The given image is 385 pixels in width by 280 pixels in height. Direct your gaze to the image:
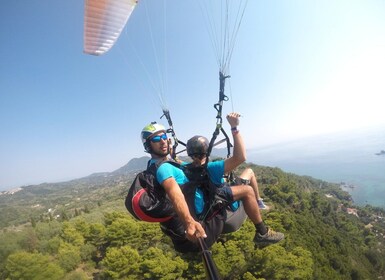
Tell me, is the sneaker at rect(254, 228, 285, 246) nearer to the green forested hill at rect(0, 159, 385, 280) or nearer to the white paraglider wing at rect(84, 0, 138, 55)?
the white paraglider wing at rect(84, 0, 138, 55)

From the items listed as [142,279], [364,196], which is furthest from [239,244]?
[364,196]

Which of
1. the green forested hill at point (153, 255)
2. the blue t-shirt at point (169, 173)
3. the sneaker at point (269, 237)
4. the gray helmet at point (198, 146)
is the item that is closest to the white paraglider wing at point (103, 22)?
the gray helmet at point (198, 146)

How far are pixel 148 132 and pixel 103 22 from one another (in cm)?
387

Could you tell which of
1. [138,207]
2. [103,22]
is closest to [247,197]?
[138,207]

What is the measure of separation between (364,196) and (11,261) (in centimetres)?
14665

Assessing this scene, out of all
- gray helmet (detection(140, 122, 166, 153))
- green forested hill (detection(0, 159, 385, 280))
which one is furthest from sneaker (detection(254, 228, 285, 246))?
green forested hill (detection(0, 159, 385, 280))

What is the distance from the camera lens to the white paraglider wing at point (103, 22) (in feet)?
19.1

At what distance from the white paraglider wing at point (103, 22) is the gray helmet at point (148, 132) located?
11.7 feet

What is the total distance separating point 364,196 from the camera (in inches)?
4902

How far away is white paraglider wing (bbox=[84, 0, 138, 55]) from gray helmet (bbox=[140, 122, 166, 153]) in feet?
11.7

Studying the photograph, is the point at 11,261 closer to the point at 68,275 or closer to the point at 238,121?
the point at 68,275

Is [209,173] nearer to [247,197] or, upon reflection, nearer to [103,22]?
[247,197]

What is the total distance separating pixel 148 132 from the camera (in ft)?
13.0

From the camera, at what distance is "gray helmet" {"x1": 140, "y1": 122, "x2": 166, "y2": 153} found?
3.95m
